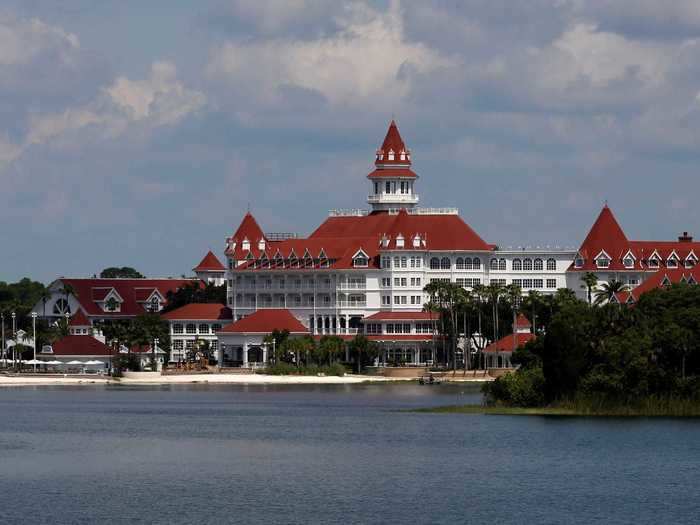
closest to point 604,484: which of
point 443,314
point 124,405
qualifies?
point 124,405

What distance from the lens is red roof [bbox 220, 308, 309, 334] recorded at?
181m

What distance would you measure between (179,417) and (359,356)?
6528 cm

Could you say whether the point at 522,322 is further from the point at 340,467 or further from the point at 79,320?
the point at 340,467

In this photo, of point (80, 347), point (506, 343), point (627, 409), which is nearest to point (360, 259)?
point (506, 343)

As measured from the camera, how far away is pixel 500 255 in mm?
193750

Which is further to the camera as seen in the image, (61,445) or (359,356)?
(359,356)

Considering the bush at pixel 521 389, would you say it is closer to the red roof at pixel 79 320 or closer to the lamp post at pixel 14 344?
the lamp post at pixel 14 344

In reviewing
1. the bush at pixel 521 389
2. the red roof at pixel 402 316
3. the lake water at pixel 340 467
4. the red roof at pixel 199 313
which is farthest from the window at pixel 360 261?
the bush at pixel 521 389

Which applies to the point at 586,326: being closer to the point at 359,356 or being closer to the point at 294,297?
the point at 359,356

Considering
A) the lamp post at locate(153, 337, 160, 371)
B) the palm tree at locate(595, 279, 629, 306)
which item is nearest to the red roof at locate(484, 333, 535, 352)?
the palm tree at locate(595, 279, 629, 306)

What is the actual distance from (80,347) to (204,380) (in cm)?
1226

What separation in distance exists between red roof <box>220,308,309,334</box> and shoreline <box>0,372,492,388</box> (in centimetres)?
929

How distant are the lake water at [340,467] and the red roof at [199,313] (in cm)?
7691

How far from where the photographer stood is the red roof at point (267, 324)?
181 metres
